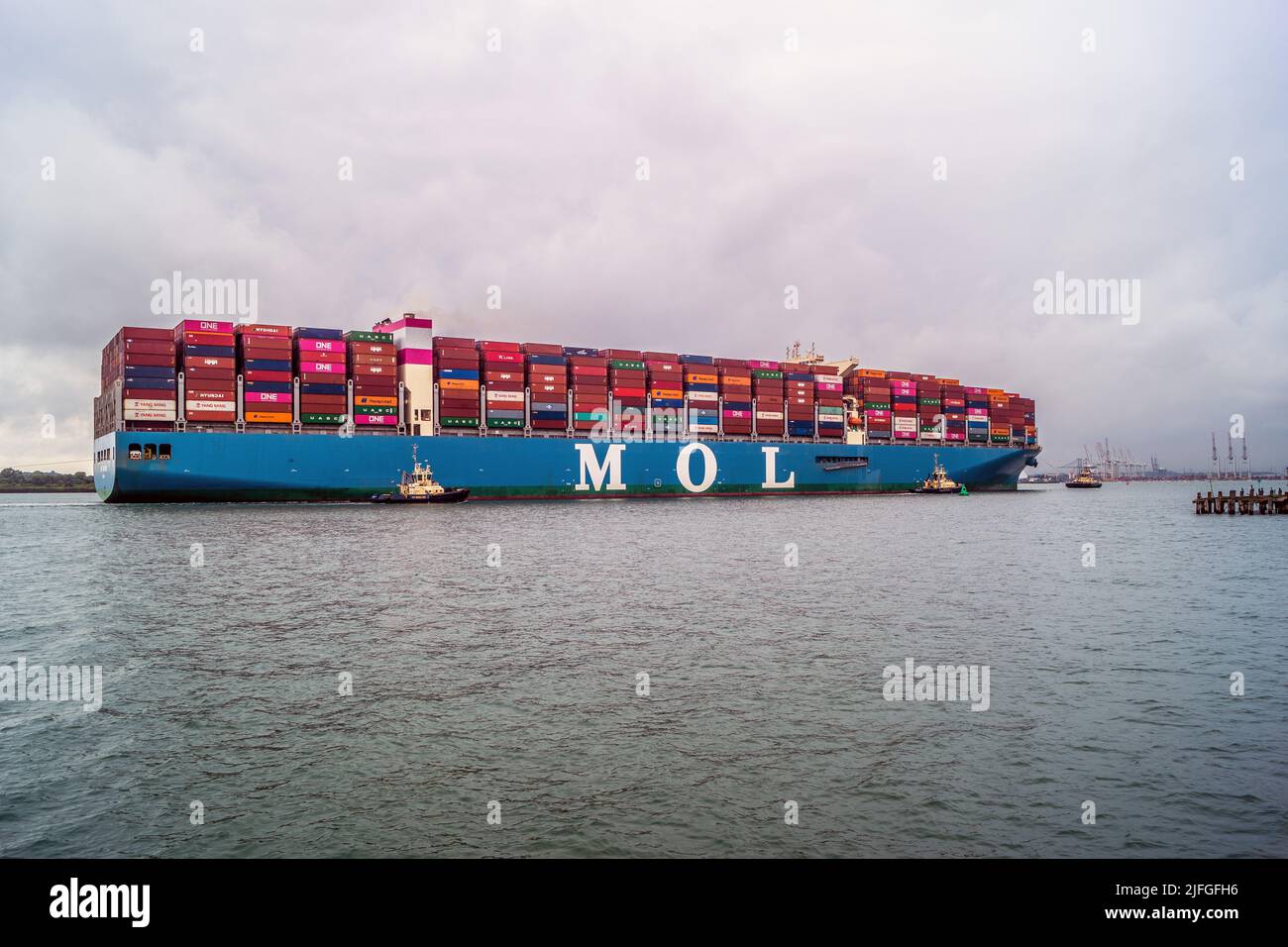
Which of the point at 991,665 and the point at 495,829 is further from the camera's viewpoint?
the point at 991,665

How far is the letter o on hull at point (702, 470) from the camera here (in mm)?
78938

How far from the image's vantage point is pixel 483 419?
69.9 meters

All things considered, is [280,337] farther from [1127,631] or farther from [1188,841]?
[1188,841]

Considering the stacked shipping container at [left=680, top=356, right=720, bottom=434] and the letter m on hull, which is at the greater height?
the stacked shipping container at [left=680, top=356, right=720, bottom=434]

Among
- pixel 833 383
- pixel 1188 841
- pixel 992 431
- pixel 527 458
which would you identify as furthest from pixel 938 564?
pixel 992 431

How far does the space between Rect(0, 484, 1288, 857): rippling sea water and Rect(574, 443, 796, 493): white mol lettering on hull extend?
1804 inches

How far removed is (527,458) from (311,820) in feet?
206

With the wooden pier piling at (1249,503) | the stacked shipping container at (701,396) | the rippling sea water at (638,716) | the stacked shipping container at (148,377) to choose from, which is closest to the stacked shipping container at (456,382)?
the stacked shipping container at (148,377)

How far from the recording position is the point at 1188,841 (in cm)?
787

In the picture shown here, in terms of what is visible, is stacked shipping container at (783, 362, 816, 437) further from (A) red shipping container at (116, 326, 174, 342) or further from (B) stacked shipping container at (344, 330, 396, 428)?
(A) red shipping container at (116, 326, 174, 342)

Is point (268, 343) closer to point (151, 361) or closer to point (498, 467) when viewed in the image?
point (151, 361)

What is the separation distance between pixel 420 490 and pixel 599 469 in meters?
19.0

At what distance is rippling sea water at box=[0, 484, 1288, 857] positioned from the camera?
8.20 m

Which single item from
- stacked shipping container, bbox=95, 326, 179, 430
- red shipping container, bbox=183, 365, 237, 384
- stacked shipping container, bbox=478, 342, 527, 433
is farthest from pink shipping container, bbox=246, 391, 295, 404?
stacked shipping container, bbox=478, 342, 527, 433
